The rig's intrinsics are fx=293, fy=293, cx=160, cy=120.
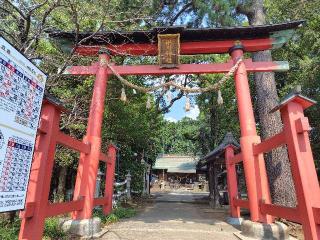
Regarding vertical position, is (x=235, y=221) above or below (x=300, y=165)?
below

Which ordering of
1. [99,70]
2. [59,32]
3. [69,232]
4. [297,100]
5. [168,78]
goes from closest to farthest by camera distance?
[297,100], [69,232], [59,32], [99,70], [168,78]

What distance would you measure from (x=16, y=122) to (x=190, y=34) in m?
6.25

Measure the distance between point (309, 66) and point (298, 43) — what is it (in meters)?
→ 2.72

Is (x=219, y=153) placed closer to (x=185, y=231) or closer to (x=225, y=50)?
(x=225, y=50)

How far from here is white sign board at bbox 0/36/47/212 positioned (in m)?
2.62

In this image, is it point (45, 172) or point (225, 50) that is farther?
point (225, 50)

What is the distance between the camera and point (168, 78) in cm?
1471

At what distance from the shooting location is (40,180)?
14.1ft

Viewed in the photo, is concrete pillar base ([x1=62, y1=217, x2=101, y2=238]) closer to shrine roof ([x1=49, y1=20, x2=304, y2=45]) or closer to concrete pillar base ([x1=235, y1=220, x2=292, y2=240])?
concrete pillar base ([x1=235, y1=220, x2=292, y2=240])

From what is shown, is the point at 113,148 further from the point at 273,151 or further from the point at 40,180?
the point at 40,180

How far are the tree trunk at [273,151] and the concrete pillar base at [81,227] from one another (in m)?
5.13

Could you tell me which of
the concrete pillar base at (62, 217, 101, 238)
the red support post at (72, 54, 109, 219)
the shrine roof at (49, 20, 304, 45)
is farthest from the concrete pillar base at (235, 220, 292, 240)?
the shrine roof at (49, 20, 304, 45)

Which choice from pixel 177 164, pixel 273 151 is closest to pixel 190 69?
pixel 273 151

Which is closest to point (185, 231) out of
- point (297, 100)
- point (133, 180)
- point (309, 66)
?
point (297, 100)
